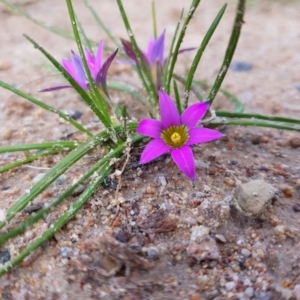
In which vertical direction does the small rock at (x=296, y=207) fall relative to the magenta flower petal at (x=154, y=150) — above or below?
above

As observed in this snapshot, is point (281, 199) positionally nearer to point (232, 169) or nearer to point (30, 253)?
point (232, 169)

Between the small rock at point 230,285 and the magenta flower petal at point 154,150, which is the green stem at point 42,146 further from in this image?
the small rock at point 230,285

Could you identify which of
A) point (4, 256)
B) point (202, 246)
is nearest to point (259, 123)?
point (202, 246)

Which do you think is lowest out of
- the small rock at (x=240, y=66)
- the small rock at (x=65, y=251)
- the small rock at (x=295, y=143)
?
the small rock at (x=65, y=251)

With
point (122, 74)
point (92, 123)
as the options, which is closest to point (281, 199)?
point (92, 123)

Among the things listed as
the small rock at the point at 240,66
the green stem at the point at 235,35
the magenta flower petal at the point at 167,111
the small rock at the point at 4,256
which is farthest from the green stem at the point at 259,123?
the small rock at the point at 240,66

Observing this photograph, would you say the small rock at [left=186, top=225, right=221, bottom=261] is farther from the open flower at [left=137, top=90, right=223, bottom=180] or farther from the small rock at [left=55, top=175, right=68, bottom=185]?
the small rock at [left=55, top=175, right=68, bottom=185]
